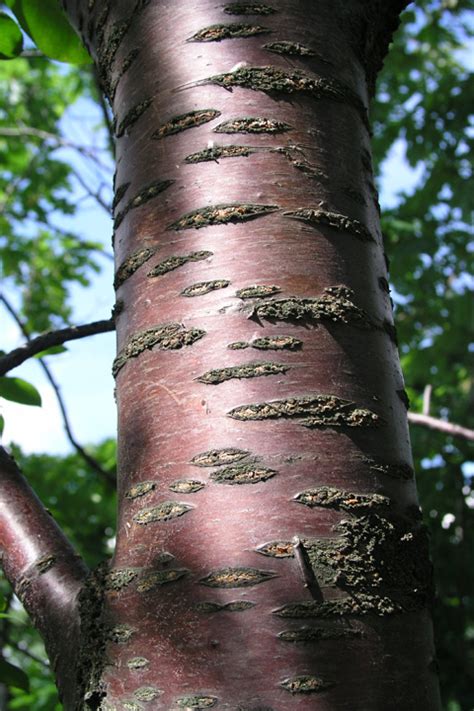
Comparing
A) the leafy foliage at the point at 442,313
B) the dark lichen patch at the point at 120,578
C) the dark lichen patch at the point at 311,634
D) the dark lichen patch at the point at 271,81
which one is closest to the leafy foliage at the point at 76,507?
the leafy foliage at the point at 442,313

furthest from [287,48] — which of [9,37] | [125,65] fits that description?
[9,37]

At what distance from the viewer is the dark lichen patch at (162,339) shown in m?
1.04

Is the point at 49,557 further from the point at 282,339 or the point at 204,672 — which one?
the point at 282,339

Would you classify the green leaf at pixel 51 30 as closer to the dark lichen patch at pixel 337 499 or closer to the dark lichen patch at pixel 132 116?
the dark lichen patch at pixel 132 116

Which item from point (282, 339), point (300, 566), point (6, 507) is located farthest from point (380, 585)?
point (6, 507)

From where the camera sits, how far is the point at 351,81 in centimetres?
123

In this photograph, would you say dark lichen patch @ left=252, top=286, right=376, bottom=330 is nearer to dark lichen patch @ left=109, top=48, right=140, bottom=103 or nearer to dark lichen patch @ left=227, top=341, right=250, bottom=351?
dark lichen patch @ left=227, top=341, right=250, bottom=351

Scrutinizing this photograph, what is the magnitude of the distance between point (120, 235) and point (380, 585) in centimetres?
70

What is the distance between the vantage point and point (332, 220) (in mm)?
1095

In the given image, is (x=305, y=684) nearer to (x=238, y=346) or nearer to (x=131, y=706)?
(x=131, y=706)

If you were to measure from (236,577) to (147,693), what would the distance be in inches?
7.4

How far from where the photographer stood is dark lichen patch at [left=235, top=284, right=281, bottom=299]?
1.02 meters

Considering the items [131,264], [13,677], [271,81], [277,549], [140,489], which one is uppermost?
[271,81]

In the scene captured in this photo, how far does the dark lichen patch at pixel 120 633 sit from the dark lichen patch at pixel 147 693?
7 cm
